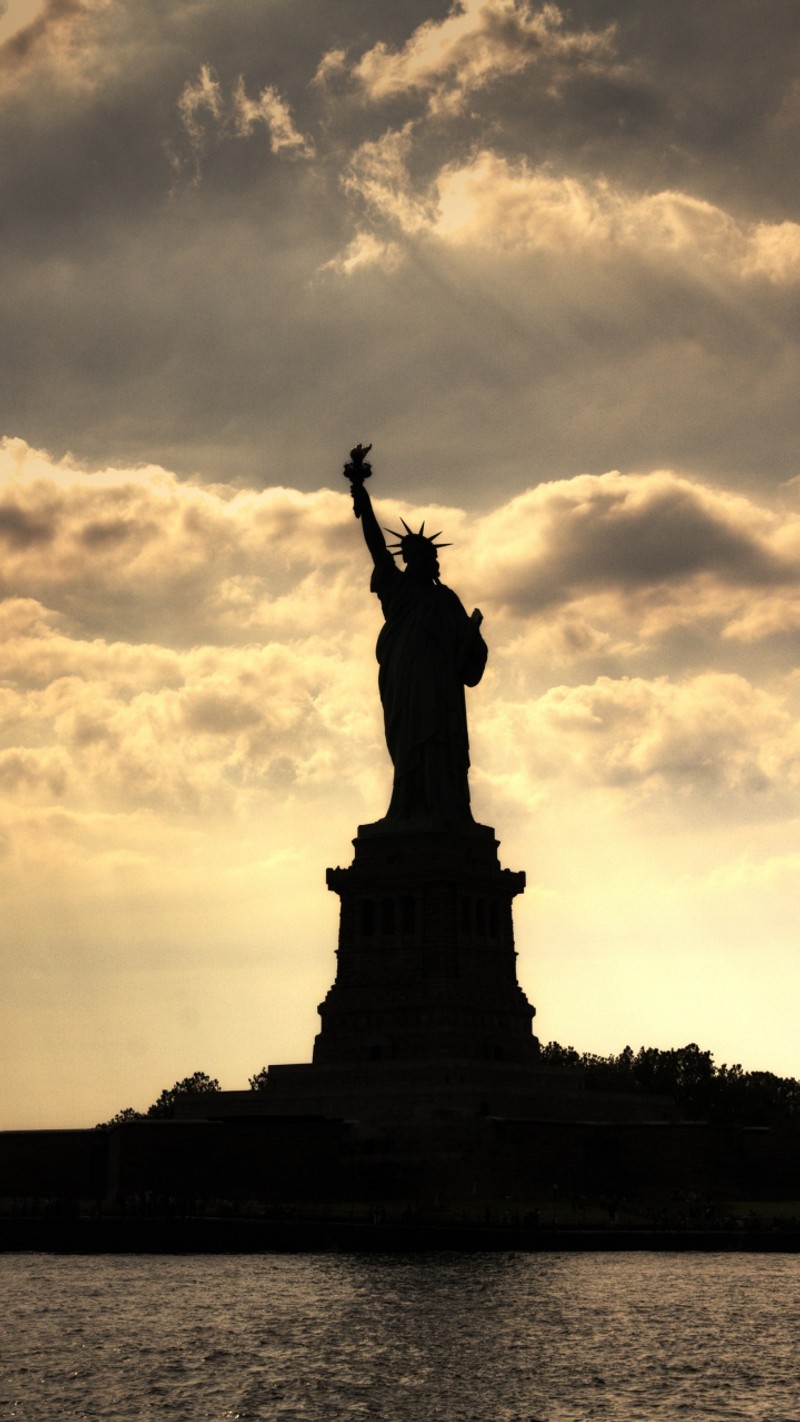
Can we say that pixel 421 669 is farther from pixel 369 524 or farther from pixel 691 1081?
pixel 691 1081

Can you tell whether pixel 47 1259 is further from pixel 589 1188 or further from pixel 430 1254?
pixel 589 1188

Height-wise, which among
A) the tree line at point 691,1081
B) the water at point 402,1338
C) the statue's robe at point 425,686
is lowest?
the water at point 402,1338

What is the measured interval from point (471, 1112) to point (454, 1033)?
715cm

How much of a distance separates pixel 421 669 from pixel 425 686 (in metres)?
0.85

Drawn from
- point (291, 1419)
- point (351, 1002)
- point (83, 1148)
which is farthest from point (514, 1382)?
point (351, 1002)

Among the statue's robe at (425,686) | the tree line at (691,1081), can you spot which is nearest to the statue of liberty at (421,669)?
the statue's robe at (425,686)

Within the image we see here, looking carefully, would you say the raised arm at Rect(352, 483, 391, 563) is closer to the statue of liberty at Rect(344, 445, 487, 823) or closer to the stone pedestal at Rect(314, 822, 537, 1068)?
the statue of liberty at Rect(344, 445, 487, 823)

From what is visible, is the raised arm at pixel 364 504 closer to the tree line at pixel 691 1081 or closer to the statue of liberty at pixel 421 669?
the statue of liberty at pixel 421 669

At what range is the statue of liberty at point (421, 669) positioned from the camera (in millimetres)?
86125

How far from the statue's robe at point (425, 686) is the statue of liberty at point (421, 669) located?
0.04 metres

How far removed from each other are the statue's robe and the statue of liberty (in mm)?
41

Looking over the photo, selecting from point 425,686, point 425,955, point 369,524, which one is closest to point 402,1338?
point 425,955

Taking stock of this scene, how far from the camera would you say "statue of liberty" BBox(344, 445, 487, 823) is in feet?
283

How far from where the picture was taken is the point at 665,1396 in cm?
4478
